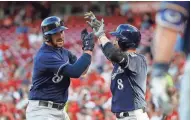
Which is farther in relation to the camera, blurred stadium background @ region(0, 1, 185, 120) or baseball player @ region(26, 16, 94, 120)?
blurred stadium background @ region(0, 1, 185, 120)

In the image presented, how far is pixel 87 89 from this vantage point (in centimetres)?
1037

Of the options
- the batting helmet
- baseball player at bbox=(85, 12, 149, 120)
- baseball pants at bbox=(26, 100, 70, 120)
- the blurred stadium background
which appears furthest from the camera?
the blurred stadium background

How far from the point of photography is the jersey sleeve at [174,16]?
279 centimetres

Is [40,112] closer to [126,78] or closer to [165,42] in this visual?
[126,78]

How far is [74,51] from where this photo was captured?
14602 millimetres

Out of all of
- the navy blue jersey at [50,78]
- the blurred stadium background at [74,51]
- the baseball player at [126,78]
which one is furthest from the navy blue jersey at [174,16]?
the navy blue jersey at [50,78]

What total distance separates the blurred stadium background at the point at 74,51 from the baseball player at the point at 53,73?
1298 mm

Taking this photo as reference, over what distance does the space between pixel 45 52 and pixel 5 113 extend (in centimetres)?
436

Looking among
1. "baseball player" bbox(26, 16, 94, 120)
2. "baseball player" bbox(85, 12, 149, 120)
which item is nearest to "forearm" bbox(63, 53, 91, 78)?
"baseball player" bbox(26, 16, 94, 120)

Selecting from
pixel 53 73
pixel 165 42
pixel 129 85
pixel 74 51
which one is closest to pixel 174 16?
pixel 165 42

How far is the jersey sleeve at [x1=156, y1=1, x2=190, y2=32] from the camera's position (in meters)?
2.79

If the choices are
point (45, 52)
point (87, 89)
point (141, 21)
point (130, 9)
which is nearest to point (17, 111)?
point (87, 89)

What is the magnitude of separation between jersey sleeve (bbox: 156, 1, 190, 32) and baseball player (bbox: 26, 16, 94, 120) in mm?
2610

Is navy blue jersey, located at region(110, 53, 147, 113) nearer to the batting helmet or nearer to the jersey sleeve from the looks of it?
the batting helmet
